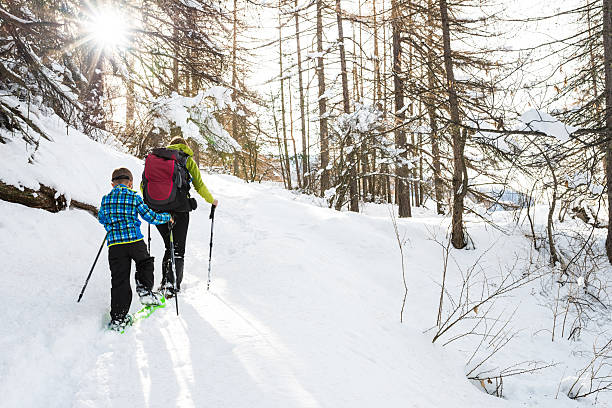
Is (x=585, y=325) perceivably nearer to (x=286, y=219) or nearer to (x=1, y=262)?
(x=286, y=219)

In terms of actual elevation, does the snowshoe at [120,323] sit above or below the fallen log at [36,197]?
below

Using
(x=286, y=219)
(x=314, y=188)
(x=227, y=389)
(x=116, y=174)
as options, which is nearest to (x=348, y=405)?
(x=227, y=389)

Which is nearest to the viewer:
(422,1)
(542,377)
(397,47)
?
(542,377)

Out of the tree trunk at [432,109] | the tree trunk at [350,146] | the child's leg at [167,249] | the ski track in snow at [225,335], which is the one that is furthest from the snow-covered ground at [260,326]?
the tree trunk at [350,146]

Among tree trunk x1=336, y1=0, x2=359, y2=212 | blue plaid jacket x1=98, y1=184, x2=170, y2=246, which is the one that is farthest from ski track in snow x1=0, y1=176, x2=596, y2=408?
tree trunk x1=336, y1=0, x2=359, y2=212

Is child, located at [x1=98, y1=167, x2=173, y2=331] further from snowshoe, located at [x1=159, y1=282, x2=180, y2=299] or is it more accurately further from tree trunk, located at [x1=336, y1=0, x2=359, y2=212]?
tree trunk, located at [x1=336, y1=0, x2=359, y2=212]

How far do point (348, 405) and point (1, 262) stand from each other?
404cm

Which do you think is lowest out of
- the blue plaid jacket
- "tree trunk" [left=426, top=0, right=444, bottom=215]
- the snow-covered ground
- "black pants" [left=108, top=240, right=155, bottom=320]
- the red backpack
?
the snow-covered ground

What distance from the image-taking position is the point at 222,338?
3158 millimetres

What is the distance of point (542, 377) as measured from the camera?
451 centimetres

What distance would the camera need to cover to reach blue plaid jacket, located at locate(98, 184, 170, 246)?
11.7 ft

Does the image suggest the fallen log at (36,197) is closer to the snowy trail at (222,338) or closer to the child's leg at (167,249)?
the snowy trail at (222,338)

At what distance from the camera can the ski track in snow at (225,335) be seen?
250cm

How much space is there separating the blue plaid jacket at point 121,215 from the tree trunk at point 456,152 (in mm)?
5850
